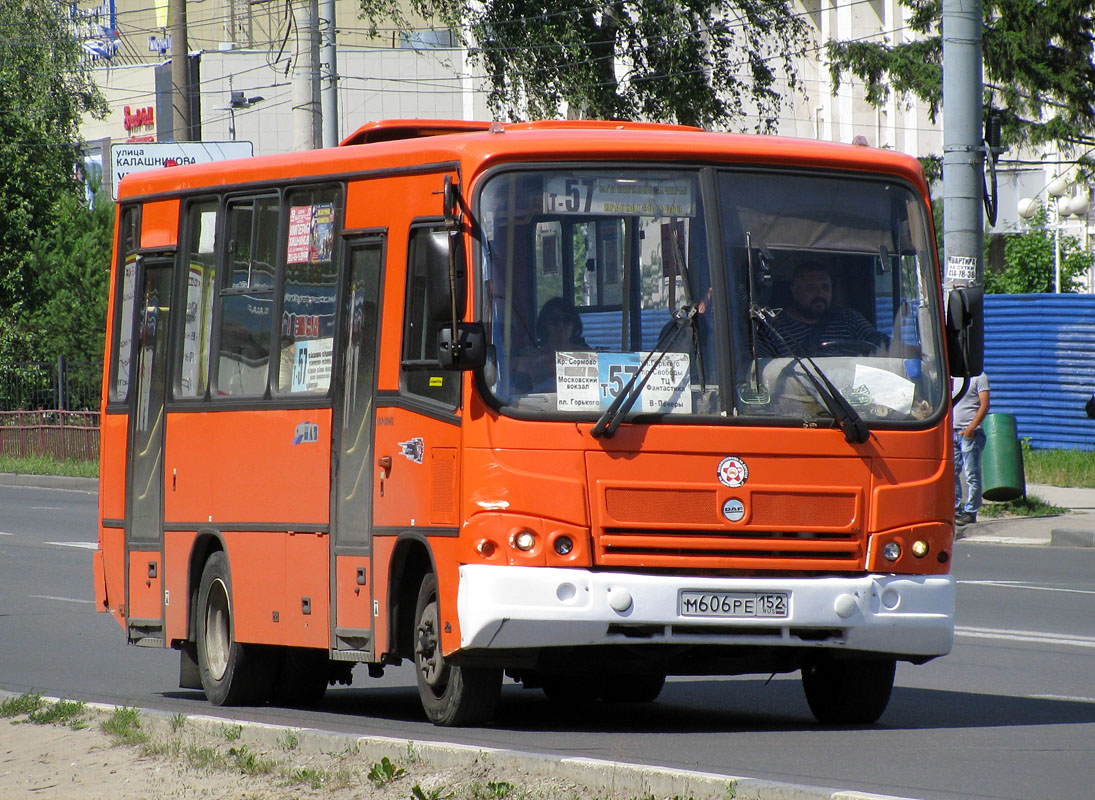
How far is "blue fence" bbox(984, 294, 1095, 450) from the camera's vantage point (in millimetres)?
26391

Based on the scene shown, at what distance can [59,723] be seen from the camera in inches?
338

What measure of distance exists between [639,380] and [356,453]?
1.66 m

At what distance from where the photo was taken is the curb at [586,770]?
583 cm

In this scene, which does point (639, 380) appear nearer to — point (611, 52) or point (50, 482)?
point (50, 482)

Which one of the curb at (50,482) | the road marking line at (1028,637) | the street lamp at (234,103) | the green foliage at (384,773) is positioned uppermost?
the street lamp at (234,103)

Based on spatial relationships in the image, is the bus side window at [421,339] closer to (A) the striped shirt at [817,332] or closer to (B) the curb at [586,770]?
(A) the striped shirt at [817,332]

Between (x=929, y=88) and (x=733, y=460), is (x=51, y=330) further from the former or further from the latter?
(x=733, y=460)

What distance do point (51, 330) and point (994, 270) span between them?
36219 mm

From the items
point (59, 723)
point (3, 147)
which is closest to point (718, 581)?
point (59, 723)

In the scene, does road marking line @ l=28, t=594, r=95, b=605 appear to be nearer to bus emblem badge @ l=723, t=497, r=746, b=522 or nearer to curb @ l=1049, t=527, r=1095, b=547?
bus emblem badge @ l=723, t=497, r=746, b=522

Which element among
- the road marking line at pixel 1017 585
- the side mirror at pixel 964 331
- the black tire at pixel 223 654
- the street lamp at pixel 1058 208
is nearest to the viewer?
the side mirror at pixel 964 331

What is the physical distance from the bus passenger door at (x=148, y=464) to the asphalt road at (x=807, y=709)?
46 cm

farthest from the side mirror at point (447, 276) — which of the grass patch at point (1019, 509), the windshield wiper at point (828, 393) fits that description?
the grass patch at point (1019, 509)

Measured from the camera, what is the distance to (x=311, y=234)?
9633 millimetres
